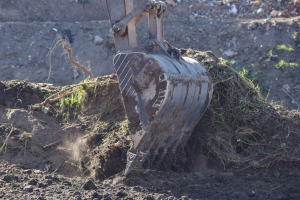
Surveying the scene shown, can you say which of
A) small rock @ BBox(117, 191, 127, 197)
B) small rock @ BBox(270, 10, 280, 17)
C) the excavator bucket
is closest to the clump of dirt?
the excavator bucket

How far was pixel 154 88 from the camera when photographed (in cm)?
298

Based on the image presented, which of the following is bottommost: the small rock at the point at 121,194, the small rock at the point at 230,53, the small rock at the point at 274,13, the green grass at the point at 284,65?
the small rock at the point at 121,194

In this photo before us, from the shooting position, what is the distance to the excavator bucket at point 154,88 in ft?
9.77

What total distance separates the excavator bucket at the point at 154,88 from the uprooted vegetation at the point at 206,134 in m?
0.22

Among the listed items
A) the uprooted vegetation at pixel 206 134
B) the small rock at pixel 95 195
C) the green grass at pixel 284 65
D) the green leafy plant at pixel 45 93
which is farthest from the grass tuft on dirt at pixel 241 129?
the green grass at pixel 284 65

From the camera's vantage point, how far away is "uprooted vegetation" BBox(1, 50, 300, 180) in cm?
329

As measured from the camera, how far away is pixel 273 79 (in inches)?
311

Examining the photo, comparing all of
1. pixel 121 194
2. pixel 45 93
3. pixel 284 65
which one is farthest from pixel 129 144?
pixel 284 65

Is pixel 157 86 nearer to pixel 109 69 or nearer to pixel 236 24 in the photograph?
pixel 109 69

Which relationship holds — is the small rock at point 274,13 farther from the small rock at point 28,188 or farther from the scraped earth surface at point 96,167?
the small rock at point 28,188

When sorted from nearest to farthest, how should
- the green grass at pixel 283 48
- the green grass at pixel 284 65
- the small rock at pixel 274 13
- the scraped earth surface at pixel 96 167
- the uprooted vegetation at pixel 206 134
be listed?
the scraped earth surface at pixel 96 167, the uprooted vegetation at pixel 206 134, the green grass at pixel 284 65, the green grass at pixel 283 48, the small rock at pixel 274 13

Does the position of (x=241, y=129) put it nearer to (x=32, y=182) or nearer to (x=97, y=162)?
(x=97, y=162)

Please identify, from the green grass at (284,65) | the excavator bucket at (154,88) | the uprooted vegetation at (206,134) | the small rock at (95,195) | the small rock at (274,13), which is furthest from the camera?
the small rock at (274,13)

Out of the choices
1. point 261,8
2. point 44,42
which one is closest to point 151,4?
point 44,42
